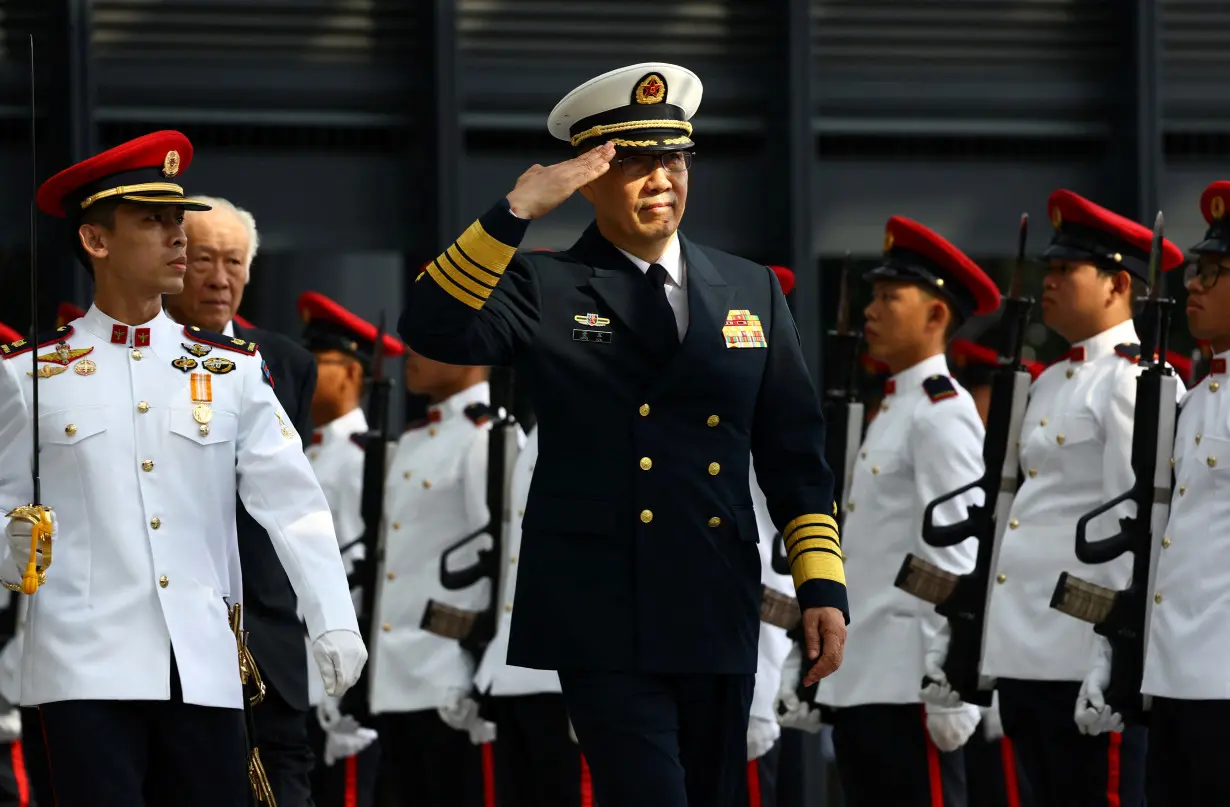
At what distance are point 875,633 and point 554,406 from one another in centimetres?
265

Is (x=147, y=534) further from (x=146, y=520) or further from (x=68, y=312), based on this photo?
(x=68, y=312)

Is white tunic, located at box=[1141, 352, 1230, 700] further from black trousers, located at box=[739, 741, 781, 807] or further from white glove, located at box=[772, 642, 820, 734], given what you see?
black trousers, located at box=[739, 741, 781, 807]

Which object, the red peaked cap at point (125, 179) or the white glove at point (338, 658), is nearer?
the white glove at point (338, 658)

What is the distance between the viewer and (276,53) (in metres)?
9.34

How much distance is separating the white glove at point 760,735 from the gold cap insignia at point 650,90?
111 inches

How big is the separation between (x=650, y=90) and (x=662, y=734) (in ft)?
3.69

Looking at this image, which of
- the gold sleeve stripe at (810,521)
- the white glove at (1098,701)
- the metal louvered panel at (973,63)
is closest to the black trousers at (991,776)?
the metal louvered panel at (973,63)

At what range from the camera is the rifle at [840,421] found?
6.62 m

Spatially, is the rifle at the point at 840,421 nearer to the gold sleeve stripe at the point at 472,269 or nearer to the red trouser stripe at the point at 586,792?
the red trouser stripe at the point at 586,792

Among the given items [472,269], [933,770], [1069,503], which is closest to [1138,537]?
[1069,503]

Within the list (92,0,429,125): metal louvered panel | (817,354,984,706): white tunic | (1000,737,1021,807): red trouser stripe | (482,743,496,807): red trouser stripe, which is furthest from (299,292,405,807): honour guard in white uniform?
(1000,737,1021,807): red trouser stripe

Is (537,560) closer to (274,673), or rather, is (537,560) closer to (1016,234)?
(274,673)

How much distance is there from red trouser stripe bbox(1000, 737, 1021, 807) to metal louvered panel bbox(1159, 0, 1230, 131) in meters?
2.91

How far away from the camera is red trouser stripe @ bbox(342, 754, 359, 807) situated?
8047 mm
